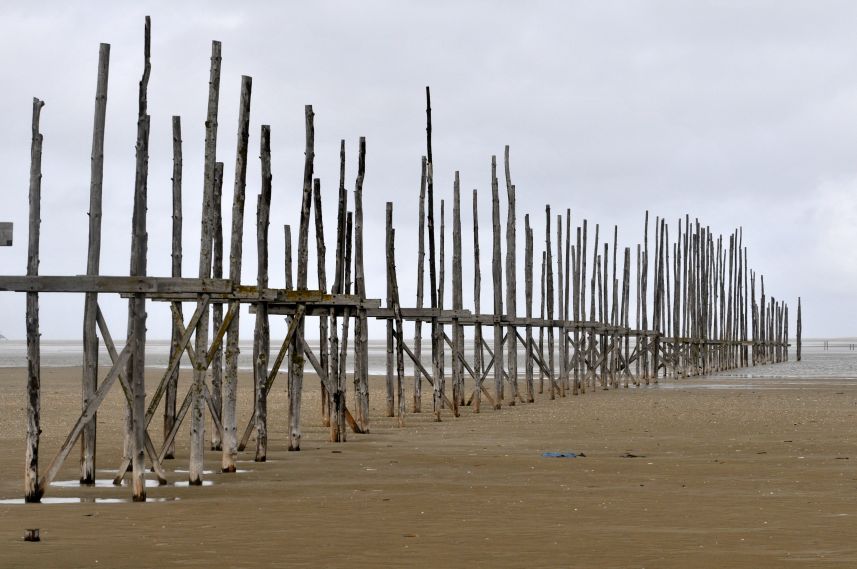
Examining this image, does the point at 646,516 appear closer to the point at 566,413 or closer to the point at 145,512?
the point at 145,512

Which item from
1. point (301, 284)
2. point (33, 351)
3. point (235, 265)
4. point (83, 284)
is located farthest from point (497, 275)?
point (33, 351)

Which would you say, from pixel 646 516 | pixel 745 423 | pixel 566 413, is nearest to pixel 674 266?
pixel 566 413

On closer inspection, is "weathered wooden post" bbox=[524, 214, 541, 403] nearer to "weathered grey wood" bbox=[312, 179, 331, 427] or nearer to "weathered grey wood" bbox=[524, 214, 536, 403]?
"weathered grey wood" bbox=[524, 214, 536, 403]

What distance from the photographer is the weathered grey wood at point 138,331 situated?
12.1 m

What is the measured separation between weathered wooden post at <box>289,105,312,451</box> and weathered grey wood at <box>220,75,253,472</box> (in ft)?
6.68

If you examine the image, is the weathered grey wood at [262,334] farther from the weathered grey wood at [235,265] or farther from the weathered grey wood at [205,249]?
the weathered grey wood at [205,249]

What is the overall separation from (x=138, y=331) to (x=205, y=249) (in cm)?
234

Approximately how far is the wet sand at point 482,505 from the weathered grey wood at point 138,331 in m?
0.46

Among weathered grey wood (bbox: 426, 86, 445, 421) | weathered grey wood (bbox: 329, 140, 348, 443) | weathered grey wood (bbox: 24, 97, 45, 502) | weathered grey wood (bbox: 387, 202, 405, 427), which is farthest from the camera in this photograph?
weathered grey wood (bbox: 426, 86, 445, 421)

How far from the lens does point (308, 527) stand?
10.4m

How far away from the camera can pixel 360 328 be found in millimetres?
21172

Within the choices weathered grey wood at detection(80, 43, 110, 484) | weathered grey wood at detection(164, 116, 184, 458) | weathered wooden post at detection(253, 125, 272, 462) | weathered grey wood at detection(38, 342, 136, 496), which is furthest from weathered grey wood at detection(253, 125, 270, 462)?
weathered grey wood at detection(38, 342, 136, 496)

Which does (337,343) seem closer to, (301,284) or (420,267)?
(301,284)

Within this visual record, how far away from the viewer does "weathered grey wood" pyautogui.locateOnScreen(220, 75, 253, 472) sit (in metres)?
15.0
